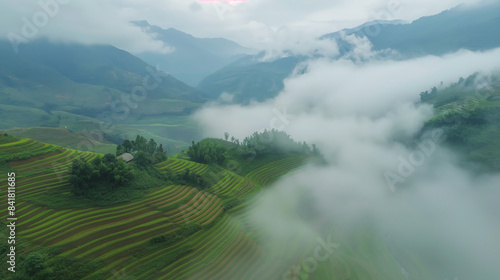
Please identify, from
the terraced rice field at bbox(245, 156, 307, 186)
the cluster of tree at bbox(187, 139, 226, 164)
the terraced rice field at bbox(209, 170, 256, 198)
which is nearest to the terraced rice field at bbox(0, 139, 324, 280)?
the terraced rice field at bbox(209, 170, 256, 198)

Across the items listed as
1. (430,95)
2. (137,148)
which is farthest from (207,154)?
(430,95)

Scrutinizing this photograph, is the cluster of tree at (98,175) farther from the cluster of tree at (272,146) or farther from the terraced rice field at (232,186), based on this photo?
the cluster of tree at (272,146)

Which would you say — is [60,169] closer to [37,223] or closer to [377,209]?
[37,223]

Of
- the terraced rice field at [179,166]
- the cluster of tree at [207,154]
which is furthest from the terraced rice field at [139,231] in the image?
the cluster of tree at [207,154]

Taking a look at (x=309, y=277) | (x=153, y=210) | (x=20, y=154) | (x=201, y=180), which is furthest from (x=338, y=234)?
(x=20, y=154)

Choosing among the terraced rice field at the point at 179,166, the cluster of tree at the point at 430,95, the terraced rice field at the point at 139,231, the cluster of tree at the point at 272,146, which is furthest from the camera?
the cluster of tree at the point at 430,95

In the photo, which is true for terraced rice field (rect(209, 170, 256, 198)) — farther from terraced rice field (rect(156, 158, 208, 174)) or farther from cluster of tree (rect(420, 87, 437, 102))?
cluster of tree (rect(420, 87, 437, 102))
